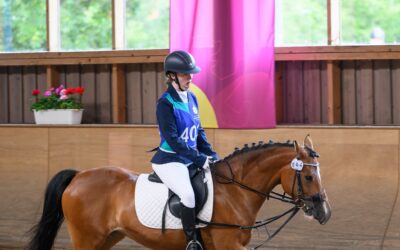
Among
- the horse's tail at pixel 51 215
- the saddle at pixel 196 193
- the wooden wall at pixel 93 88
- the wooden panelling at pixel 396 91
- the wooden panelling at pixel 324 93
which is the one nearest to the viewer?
the saddle at pixel 196 193

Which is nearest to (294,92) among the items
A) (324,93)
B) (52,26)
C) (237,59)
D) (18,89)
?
(324,93)

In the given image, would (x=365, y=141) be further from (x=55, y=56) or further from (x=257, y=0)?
(x=55, y=56)

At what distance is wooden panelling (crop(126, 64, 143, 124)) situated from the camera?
8883 mm

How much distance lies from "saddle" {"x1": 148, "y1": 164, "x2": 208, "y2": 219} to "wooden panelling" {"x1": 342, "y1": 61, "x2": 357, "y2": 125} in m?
3.31

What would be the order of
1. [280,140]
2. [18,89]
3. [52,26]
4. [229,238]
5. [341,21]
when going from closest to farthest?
[229,238] < [280,140] < [341,21] < [52,26] < [18,89]

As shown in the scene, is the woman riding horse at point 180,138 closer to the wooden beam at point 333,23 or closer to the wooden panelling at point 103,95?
the wooden beam at point 333,23

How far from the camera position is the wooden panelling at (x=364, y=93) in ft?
25.8

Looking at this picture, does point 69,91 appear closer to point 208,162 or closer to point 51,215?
point 51,215

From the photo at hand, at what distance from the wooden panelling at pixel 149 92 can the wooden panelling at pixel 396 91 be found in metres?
2.56

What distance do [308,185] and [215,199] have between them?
611mm

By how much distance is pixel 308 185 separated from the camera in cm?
468

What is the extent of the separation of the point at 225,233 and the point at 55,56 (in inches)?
187

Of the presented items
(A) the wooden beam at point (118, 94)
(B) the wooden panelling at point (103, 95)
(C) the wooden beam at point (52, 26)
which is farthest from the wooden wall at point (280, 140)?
(C) the wooden beam at point (52, 26)

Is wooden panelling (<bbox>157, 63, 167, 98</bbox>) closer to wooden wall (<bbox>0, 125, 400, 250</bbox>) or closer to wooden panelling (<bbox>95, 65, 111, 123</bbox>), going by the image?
wooden panelling (<bbox>95, 65, 111, 123</bbox>)
